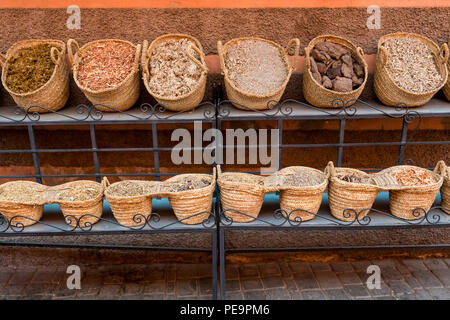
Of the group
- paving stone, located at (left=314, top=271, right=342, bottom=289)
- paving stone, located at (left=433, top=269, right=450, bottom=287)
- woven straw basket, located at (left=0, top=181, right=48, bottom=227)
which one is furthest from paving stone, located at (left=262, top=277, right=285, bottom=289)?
woven straw basket, located at (left=0, top=181, right=48, bottom=227)

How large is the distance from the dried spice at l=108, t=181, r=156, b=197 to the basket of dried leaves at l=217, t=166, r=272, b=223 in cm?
50

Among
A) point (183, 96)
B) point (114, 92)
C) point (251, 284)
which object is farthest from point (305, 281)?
point (114, 92)

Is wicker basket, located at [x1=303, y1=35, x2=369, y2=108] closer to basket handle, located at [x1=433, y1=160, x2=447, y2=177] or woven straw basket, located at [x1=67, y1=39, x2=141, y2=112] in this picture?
basket handle, located at [x1=433, y1=160, x2=447, y2=177]

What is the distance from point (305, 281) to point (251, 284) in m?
0.44

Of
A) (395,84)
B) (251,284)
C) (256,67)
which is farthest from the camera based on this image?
(251,284)

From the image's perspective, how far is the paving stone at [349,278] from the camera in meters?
3.39

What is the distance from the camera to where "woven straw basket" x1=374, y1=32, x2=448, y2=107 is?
2.83 meters

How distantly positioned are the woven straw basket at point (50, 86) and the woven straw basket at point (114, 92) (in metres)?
0.12

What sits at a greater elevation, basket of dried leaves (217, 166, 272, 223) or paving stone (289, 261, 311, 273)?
basket of dried leaves (217, 166, 272, 223)

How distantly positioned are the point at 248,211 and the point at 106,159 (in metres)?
1.40

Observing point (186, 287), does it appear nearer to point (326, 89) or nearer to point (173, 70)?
point (173, 70)

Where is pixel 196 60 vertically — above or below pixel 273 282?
above

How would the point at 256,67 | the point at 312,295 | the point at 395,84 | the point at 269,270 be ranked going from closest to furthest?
the point at 395,84
the point at 256,67
the point at 312,295
the point at 269,270

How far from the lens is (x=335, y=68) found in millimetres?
2926
